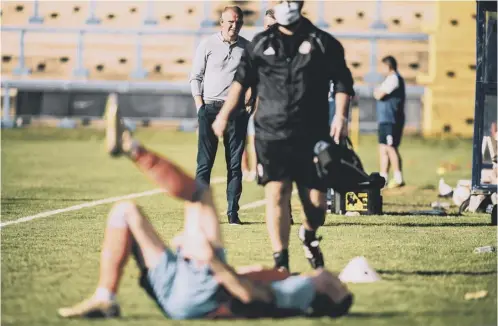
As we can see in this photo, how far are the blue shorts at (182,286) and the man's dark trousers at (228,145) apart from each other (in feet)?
18.4

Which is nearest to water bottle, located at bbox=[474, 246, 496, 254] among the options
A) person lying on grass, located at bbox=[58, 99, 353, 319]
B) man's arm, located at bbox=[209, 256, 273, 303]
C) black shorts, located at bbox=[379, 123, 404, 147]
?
person lying on grass, located at bbox=[58, 99, 353, 319]

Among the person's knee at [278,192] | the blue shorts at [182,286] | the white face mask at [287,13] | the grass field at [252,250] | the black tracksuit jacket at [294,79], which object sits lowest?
the grass field at [252,250]

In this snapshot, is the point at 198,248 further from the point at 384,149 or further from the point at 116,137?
the point at 384,149

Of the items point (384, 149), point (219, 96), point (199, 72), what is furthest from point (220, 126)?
point (384, 149)

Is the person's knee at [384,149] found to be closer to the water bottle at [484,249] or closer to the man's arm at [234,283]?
the water bottle at [484,249]

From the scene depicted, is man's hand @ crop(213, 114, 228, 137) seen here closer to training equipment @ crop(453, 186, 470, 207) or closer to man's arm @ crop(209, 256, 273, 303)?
man's arm @ crop(209, 256, 273, 303)

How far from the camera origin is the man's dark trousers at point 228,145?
39.9ft

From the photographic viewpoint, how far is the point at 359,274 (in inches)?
324

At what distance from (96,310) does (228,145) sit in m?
5.73

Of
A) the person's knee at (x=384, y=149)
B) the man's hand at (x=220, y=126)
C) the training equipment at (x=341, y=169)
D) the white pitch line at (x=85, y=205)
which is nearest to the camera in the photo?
the man's hand at (x=220, y=126)

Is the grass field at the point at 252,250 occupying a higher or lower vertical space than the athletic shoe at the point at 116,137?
lower

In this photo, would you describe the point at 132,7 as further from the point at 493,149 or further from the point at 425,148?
the point at 493,149

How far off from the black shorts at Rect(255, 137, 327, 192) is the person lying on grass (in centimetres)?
158

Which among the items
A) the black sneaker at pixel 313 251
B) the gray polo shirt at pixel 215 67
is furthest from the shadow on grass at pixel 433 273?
the gray polo shirt at pixel 215 67
